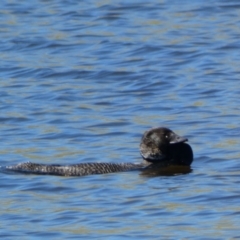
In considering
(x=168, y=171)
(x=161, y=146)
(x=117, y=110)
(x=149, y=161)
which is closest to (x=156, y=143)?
(x=161, y=146)

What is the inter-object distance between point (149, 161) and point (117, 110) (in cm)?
247

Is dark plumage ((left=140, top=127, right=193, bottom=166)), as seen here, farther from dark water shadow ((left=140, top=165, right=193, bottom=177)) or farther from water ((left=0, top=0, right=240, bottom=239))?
water ((left=0, top=0, right=240, bottom=239))

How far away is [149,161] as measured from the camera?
1069cm

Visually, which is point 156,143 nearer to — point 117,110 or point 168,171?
point 168,171

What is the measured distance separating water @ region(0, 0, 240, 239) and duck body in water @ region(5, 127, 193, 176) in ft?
0.38

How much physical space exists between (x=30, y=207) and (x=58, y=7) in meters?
11.7

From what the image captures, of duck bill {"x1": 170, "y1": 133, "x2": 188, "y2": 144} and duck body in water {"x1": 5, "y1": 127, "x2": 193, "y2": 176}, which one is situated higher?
duck bill {"x1": 170, "y1": 133, "x2": 188, "y2": 144}

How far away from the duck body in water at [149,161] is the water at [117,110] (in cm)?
12

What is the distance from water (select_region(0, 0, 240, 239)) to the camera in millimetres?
8555

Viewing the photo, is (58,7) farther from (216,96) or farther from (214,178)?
(214,178)

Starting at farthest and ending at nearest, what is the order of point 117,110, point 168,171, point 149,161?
point 117,110 → point 149,161 → point 168,171

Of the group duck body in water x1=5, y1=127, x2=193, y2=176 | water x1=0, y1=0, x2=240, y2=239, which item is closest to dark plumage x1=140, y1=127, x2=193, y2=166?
duck body in water x1=5, y1=127, x2=193, y2=176

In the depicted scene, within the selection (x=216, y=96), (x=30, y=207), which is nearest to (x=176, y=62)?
(x=216, y=96)

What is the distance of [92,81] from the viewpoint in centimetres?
1488
